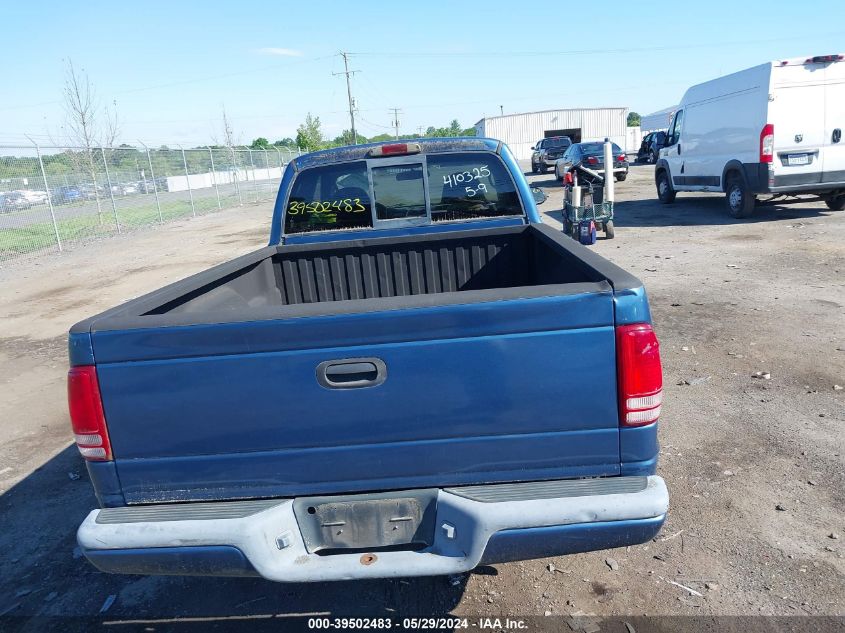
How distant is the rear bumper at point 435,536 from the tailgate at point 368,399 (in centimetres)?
9

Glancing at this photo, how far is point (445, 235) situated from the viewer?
13.7ft

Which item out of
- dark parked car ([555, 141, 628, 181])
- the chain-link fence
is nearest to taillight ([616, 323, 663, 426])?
the chain-link fence

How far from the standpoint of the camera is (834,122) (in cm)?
1129

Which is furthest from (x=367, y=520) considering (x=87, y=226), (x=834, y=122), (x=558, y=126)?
(x=558, y=126)

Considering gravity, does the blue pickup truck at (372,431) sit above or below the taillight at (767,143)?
below

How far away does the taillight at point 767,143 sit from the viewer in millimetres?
11344

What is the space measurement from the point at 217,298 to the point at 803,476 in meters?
3.61

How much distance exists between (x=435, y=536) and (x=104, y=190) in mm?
20950

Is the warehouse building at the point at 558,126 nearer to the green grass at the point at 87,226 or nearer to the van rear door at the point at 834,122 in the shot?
the green grass at the point at 87,226

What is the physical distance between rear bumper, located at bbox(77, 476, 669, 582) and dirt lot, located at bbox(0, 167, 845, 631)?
80cm

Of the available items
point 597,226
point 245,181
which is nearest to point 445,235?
point 597,226

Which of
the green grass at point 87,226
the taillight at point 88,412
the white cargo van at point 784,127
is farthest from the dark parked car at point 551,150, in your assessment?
the taillight at point 88,412

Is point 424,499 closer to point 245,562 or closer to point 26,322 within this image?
point 245,562

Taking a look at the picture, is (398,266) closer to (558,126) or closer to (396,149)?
(396,149)
